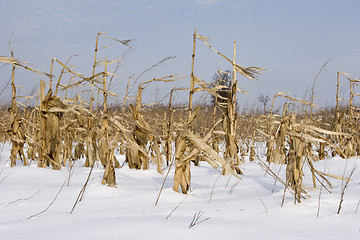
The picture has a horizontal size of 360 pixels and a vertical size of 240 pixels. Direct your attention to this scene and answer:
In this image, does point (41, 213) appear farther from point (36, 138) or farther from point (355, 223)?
point (36, 138)

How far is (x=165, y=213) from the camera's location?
1555 millimetres

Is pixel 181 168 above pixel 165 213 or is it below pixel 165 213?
above

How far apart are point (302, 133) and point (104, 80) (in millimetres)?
1280

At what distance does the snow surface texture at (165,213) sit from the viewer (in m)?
1.23

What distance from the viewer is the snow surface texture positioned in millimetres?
1232

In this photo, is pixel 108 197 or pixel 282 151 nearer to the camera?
pixel 108 197

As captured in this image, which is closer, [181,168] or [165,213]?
[165,213]

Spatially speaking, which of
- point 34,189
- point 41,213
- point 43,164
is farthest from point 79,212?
point 43,164

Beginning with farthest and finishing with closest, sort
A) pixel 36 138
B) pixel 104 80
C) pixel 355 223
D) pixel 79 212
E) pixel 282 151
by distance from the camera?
pixel 282 151, pixel 36 138, pixel 104 80, pixel 79 212, pixel 355 223

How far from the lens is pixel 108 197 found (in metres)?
1.92

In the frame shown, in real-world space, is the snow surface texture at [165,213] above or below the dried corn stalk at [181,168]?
below

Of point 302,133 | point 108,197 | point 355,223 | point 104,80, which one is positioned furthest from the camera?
point 104,80

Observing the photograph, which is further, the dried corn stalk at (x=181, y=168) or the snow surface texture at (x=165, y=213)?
the dried corn stalk at (x=181, y=168)

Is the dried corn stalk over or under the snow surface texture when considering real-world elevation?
over
